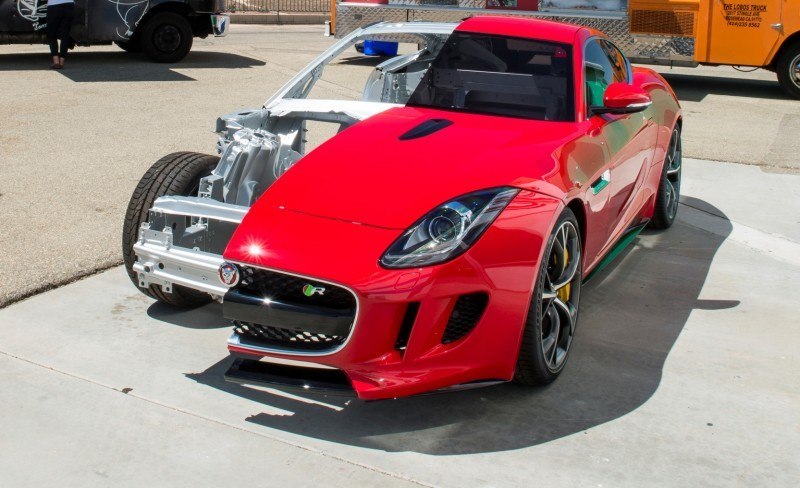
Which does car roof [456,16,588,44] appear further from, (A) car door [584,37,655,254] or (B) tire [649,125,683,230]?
(B) tire [649,125,683,230]

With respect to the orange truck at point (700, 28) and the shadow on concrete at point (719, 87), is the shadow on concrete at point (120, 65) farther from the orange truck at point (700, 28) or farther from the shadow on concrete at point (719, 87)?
the shadow on concrete at point (719, 87)

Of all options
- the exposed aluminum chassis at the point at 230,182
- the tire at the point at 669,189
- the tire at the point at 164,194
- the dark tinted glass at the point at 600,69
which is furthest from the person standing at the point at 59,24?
the dark tinted glass at the point at 600,69

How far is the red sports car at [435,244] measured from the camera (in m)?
3.65

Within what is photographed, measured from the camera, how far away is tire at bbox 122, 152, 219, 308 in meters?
4.87

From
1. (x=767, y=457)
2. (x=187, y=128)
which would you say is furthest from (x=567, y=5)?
(x=767, y=457)

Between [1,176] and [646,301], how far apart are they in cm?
495

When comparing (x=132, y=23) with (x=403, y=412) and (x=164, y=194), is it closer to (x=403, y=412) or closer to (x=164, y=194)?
(x=164, y=194)

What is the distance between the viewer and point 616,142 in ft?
16.9

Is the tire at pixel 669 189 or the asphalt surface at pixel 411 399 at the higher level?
the tire at pixel 669 189

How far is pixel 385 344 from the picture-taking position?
3629 mm

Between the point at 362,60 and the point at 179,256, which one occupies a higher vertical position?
the point at 362,60

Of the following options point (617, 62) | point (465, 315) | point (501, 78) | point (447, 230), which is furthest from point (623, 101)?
point (465, 315)

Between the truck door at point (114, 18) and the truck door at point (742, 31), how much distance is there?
26.5 ft

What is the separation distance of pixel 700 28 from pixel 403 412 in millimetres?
10925
